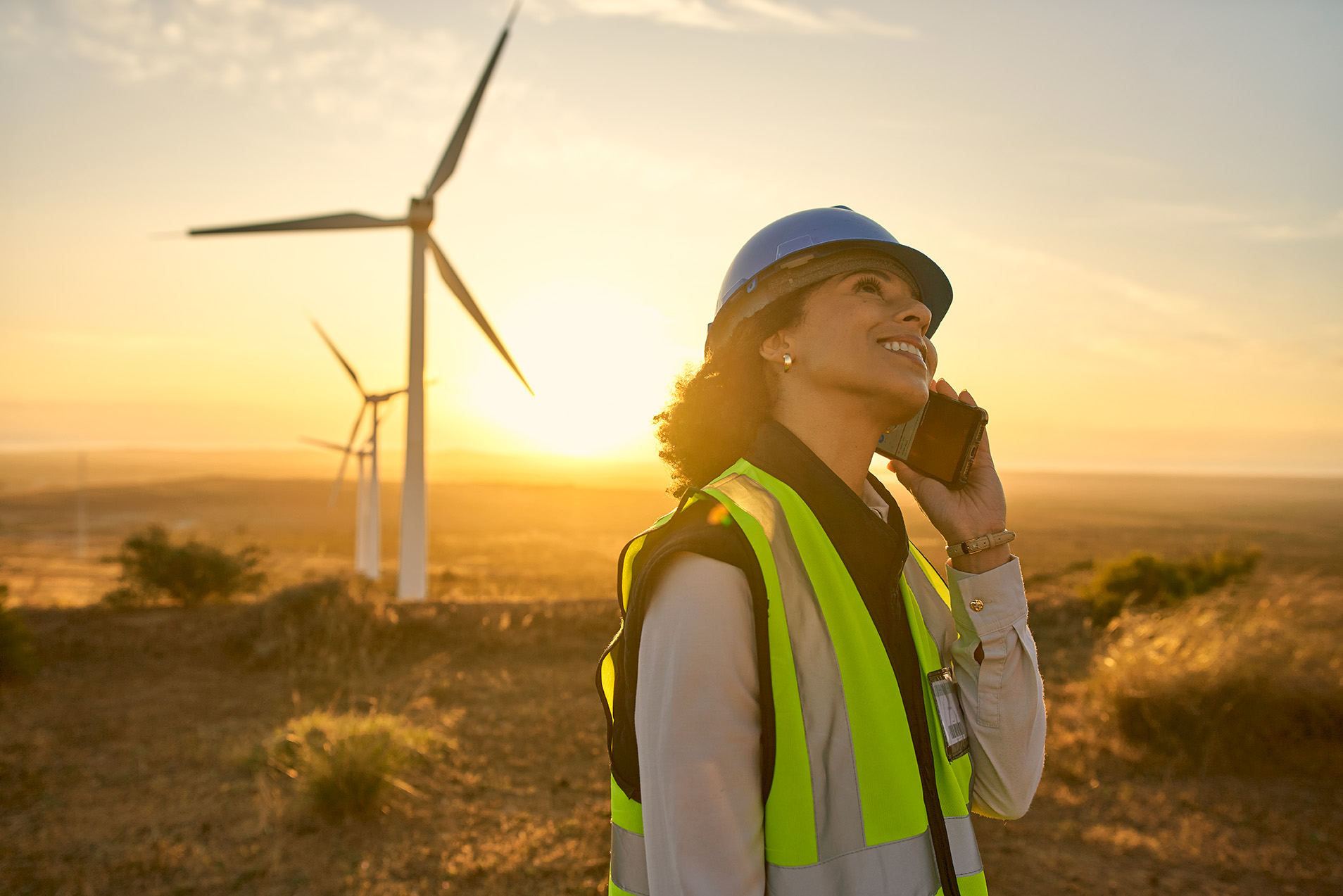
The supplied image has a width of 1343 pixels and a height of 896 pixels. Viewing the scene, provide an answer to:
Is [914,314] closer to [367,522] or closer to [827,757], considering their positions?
[827,757]

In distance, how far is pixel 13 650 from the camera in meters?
8.81

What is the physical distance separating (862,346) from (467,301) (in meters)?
14.1

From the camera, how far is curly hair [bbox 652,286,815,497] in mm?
2098

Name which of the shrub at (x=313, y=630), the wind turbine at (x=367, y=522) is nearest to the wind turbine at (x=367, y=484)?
the wind turbine at (x=367, y=522)

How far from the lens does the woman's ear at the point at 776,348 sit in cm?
206

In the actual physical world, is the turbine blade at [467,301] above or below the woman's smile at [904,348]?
above

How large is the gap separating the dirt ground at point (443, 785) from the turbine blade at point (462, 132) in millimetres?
10572

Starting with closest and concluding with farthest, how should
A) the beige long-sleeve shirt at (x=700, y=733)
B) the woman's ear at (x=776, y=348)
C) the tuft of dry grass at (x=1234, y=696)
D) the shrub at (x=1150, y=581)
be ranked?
1. the beige long-sleeve shirt at (x=700, y=733)
2. the woman's ear at (x=776, y=348)
3. the tuft of dry grass at (x=1234, y=696)
4. the shrub at (x=1150, y=581)

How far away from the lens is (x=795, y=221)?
2.14 metres

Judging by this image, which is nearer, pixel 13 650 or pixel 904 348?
pixel 904 348

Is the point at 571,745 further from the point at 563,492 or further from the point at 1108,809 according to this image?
the point at 563,492

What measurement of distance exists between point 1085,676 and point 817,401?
9892 mm

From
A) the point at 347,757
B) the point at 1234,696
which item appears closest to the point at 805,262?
the point at 347,757

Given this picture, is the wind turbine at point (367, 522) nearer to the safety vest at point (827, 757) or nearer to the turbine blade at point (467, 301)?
the turbine blade at point (467, 301)
